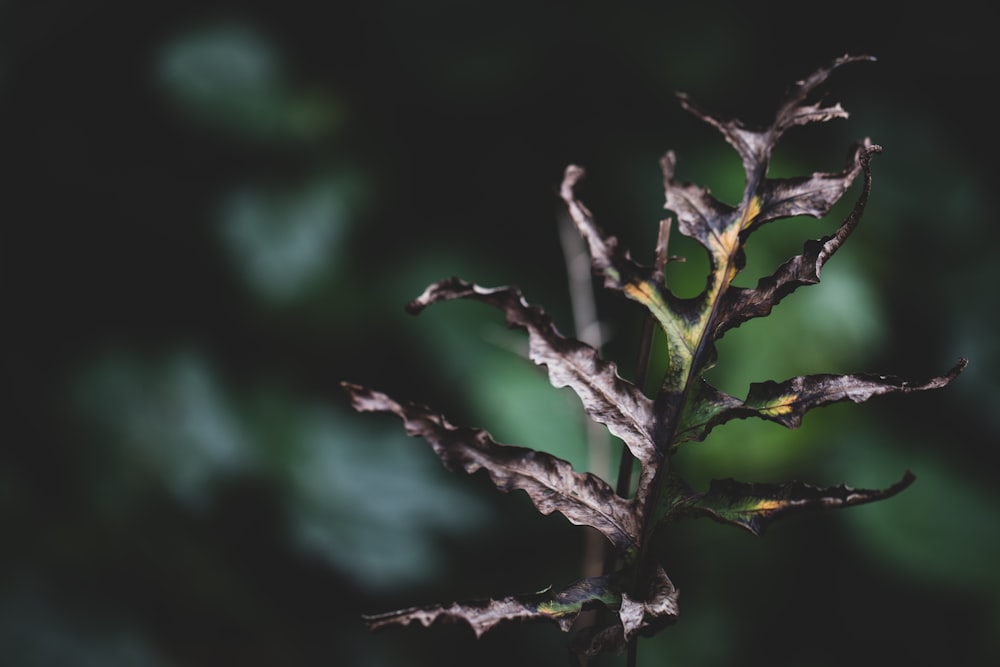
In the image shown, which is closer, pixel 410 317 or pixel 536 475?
pixel 536 475

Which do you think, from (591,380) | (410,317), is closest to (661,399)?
(591,380)

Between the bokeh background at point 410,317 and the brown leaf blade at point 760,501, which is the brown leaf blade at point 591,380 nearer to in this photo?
the brown leaf blade at point 760,501

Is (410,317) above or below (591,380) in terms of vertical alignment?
above

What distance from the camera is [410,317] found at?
135 cm

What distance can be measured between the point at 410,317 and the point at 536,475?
1.04 metres

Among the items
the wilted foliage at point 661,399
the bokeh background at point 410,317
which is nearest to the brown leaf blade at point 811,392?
the wilted foliage at point 661,399

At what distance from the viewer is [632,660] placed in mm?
302

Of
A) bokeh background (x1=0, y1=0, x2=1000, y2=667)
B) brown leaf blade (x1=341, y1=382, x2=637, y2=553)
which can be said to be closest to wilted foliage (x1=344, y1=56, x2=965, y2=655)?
brown leaf blade (x1=341, y1=382, x2=637, y2=553)

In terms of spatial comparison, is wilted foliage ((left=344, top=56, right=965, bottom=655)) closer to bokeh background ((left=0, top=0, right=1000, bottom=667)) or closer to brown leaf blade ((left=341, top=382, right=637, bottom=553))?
brown leaf blade ((left=341, top=382, right=637, bottom=553))

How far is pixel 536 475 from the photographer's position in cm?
32

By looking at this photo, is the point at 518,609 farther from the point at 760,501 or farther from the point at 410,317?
the point at 410,317

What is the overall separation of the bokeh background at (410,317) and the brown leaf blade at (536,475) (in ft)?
2.77

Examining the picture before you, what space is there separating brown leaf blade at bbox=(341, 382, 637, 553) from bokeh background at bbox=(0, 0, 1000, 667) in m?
0.85

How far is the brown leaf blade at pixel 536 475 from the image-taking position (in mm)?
311
